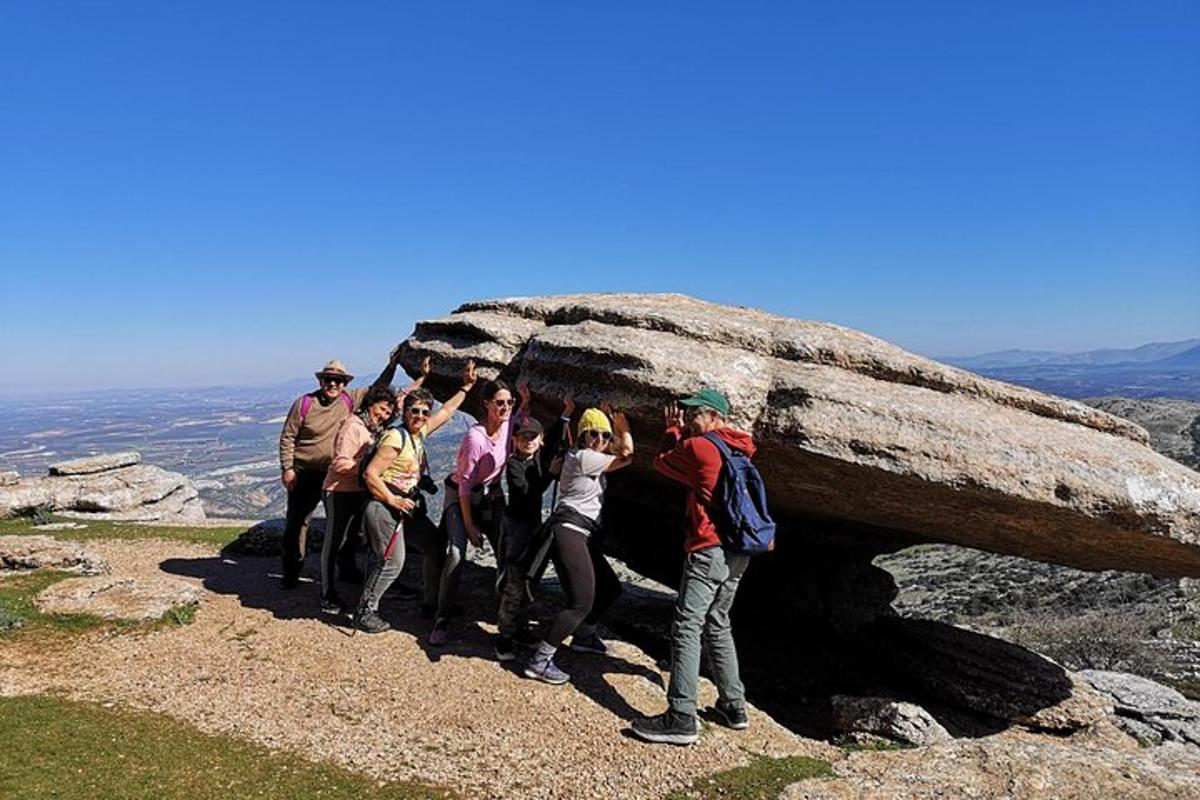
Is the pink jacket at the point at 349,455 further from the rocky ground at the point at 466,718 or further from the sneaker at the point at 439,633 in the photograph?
the sneaker at the point at 439,633

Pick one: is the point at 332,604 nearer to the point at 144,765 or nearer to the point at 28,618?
the point at 28,618

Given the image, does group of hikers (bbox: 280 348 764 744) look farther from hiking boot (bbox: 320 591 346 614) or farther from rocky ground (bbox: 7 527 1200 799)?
rocky ground (bbox: 7 527 1200 799)

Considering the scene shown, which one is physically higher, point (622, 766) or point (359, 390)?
point (359, 390)

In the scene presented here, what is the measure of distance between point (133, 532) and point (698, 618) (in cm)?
2020

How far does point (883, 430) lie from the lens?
41.6ft

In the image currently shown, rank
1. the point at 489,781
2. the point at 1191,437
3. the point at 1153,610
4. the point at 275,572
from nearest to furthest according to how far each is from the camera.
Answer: the point at 489,781 < the point at 275,572 < the point at 1153,610 < the point at 1191,437

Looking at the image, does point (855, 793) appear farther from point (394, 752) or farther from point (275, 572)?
point (275, 572)

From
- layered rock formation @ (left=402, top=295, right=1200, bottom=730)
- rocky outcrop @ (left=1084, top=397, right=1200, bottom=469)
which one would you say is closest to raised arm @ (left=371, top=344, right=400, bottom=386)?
layered rock formation @ (left=402, top=295, right=1200, bottom=730)

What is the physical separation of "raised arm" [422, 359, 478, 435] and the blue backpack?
5.75 meters

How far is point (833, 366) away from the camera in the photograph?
14.5 m

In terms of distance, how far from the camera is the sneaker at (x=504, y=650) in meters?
12.6

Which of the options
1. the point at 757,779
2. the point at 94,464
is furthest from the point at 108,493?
the point at 757,779

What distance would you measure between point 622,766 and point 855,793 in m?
3.15

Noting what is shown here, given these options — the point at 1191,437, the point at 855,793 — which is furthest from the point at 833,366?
the point at 1191,437
